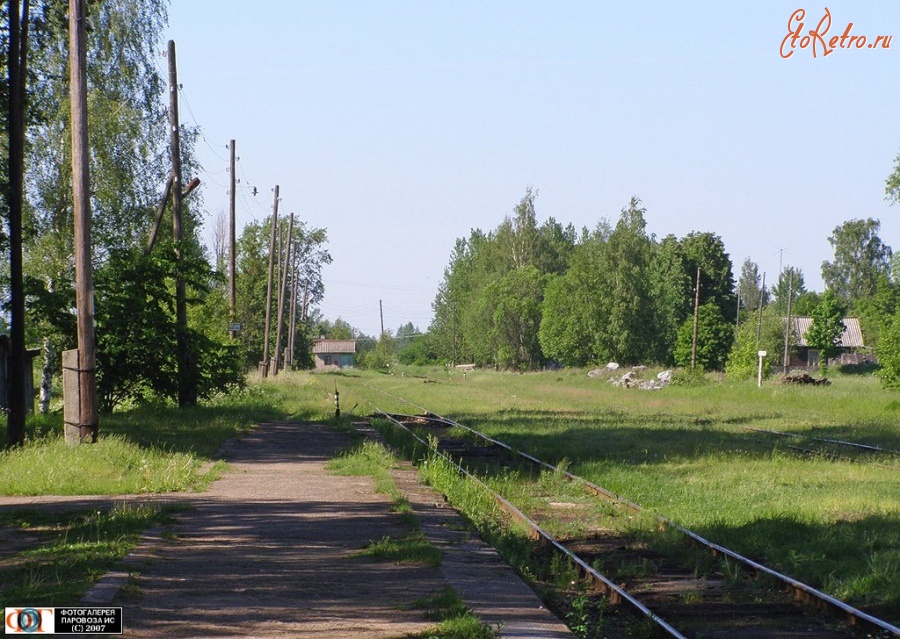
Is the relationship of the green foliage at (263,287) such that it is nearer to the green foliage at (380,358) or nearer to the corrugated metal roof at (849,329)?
the green foliage at (380,358)

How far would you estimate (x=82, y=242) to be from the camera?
59.6 ft

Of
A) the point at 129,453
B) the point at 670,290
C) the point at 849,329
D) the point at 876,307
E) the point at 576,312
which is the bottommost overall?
the point at 129,453

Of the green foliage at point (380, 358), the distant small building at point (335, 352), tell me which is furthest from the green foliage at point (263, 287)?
the distant small building at point (335, 352)

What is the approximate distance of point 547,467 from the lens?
1870 centimetres

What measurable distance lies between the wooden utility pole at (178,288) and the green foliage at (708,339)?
6361 centimetres

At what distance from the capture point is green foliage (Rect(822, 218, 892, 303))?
130 meters

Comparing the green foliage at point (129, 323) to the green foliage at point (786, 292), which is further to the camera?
the green foliage at point (786, 292)

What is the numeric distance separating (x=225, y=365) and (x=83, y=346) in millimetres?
12655

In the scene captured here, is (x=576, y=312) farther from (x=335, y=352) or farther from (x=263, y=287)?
(x=335, y=352)

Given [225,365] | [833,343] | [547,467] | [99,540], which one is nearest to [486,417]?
[225,365]

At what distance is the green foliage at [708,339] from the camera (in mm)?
88062

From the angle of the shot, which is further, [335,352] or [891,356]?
[335,352]

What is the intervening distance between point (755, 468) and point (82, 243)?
38.2 feet

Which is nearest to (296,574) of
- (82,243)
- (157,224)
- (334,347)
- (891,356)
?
(82,243)
